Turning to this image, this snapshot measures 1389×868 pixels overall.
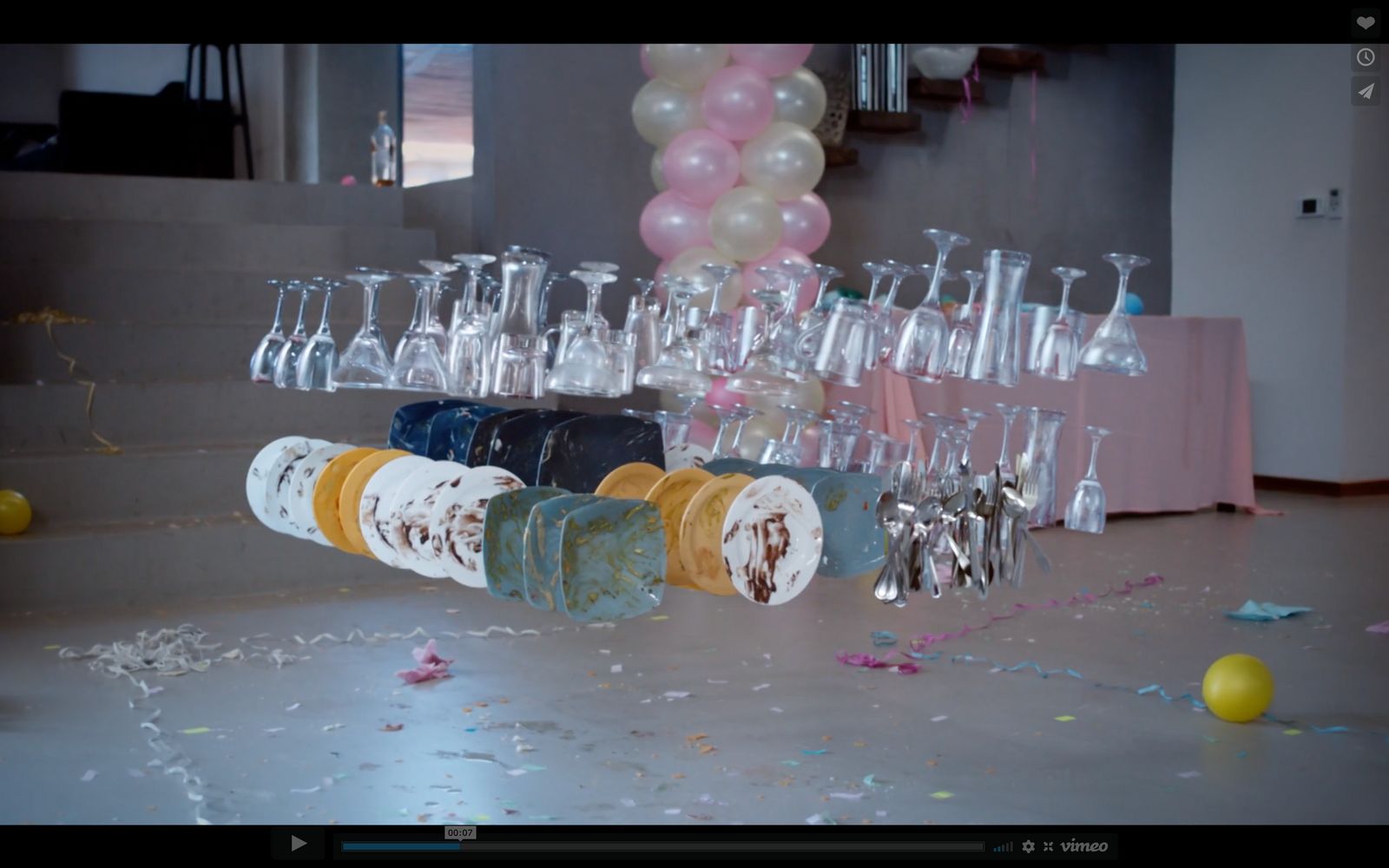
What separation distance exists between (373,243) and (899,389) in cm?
234

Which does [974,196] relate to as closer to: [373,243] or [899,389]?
[899,389]

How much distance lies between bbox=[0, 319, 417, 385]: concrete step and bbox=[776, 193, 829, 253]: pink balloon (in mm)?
1798

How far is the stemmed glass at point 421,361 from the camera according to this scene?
68.6 inches

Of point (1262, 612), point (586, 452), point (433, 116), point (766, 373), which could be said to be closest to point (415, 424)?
point (586, 452)

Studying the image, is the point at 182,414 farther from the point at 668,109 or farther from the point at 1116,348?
the point at 1116,348

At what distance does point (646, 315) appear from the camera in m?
1.81

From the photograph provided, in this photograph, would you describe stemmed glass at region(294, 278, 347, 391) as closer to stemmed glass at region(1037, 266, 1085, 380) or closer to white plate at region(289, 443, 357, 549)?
white plate at region(289, 443, 357, 549)

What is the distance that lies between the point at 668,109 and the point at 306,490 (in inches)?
148

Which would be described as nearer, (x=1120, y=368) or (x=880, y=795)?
(x=1120, y=368)

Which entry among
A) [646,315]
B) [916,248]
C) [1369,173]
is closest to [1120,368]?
[646,315]

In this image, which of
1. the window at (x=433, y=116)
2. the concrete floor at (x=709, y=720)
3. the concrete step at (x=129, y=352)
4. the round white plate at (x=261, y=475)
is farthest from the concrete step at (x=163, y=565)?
the window at (x=433, y=116)

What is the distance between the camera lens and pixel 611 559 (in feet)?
4.90

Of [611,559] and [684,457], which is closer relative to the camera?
[611,559]
